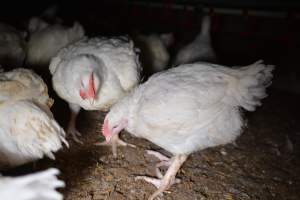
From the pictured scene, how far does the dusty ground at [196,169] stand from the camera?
255 centimetres

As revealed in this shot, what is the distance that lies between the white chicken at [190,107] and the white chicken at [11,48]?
1.91m

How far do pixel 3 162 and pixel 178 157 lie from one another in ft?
4.46

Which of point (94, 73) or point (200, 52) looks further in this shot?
point (200, 52)

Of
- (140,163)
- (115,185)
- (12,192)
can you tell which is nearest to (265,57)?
(140,163)

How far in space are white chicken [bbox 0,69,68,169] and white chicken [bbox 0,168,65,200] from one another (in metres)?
0.83

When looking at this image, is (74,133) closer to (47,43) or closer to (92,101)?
(92,101)

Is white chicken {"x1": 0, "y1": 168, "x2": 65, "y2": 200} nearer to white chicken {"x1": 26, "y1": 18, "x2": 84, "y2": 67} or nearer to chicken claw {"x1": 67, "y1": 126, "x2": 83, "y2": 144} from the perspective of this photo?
chicken claw {"x1": 67, "y1": 126, "x2": 83, "y2": 144}

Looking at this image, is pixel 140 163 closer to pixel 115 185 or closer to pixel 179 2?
pixel 115 185

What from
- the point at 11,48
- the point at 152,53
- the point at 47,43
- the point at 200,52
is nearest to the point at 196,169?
the point at 200,52

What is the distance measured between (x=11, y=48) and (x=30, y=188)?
2.91 metres

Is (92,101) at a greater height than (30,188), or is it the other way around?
(30,188)

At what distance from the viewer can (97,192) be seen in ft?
8.04

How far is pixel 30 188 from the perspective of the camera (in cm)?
131

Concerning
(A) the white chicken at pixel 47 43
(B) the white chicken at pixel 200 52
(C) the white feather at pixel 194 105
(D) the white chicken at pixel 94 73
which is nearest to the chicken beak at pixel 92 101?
(D) the white chicken at pixel 94 73
